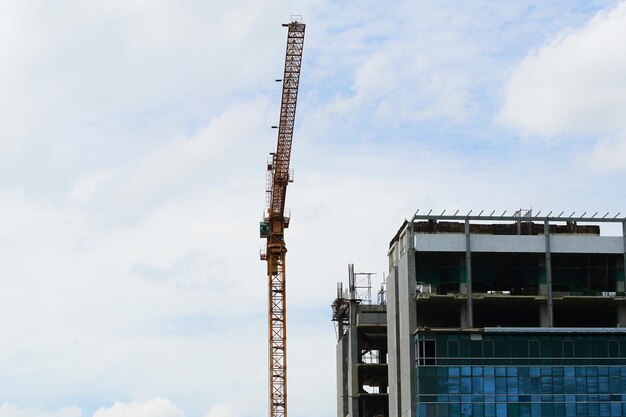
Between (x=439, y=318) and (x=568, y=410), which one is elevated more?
(x=439, y=318)

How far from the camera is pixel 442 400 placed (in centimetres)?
15338

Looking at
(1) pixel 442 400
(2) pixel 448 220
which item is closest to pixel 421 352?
(1) pixel 442 400

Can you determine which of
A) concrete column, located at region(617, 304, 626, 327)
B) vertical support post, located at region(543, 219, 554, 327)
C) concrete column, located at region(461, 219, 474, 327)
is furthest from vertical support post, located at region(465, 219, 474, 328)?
concrete column, located at region(617, 304, 626, 327)

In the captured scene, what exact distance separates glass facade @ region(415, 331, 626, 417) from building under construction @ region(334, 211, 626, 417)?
11 cm

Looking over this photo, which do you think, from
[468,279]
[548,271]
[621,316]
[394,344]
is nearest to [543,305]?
[548,271]

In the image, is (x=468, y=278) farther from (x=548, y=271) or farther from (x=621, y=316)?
(x=621, y=316)

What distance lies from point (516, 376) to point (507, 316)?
605 inches

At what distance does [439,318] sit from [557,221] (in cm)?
1926

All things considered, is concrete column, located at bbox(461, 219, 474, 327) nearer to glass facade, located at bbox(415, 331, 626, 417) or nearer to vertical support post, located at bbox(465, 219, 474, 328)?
vertical support post, located at bbox(465, 219, 474, 328)

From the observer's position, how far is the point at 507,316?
169m

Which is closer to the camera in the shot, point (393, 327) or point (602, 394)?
point (602, 394)

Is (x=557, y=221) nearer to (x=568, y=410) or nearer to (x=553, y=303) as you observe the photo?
(x=553, y=303)

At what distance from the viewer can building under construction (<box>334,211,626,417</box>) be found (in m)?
154

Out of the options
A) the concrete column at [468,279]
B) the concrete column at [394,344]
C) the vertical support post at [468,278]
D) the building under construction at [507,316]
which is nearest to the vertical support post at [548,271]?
the building under construction at [507,316]
